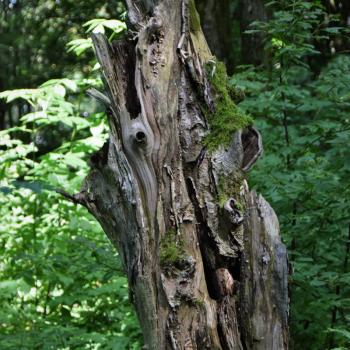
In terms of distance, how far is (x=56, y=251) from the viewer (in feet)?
18.0

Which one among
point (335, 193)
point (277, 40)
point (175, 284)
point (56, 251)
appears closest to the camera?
point (175, 284)

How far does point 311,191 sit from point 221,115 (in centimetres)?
124

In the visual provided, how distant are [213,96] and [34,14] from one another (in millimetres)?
9444

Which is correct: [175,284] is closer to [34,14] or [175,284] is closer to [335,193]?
[335,193]

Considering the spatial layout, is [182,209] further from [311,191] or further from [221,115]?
[311,191]

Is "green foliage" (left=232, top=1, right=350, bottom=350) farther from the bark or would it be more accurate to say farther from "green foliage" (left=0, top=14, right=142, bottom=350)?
the bark

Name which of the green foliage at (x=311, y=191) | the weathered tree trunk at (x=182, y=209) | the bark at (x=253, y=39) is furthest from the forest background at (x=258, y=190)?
the bark at (x=253, y=39)

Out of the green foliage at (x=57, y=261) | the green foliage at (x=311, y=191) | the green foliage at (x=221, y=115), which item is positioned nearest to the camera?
the green foliage at (x=221, y=115)

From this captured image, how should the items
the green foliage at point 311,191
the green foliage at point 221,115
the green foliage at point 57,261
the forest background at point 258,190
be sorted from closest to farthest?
the green foliage at point 221,115 < the green foliage at point 311,191 < the forest background at point 258,190 < the green foliage at point 57,261

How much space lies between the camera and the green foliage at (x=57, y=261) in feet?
14.9

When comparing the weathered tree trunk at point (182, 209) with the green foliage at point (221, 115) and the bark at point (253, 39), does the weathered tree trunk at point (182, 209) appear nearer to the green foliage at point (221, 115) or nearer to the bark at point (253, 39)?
the green foliage at point (221, 115)

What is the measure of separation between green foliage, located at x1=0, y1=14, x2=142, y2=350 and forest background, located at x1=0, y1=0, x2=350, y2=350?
0.01 m

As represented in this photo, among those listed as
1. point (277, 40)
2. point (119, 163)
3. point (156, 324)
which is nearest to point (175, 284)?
point (156, 324)

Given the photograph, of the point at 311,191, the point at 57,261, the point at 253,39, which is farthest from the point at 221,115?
the point at 253,39
